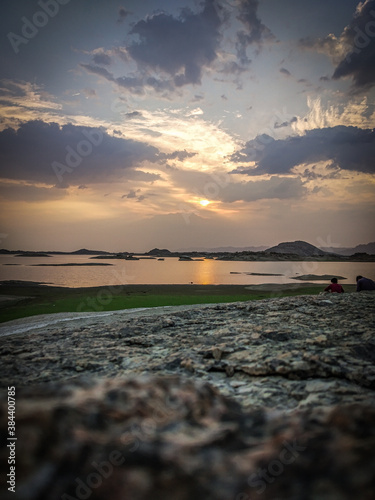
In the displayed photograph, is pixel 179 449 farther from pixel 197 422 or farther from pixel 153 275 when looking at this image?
pixel 153 275

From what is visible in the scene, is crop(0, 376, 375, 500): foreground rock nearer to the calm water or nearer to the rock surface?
the rock surface

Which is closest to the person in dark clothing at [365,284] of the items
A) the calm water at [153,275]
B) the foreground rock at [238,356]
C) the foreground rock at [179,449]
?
the foreground rock at [238,356]

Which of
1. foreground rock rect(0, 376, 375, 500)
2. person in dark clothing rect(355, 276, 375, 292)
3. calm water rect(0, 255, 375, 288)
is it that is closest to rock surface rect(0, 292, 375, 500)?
foreground rock rect(0, 376, 375, 500)

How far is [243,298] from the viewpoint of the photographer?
74.4 feet

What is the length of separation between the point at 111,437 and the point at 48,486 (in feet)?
1.49

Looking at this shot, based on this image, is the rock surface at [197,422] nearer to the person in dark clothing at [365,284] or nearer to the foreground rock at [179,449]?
the foreground rock at [179,449]

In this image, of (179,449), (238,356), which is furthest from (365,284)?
(179,449)

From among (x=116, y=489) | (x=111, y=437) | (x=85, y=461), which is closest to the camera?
(x=116, y=489)

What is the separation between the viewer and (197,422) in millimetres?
2262

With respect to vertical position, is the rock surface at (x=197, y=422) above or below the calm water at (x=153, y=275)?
above

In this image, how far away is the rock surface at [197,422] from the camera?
177 centimetres

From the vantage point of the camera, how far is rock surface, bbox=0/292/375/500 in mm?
1768

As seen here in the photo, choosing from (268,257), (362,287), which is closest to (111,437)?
(362,287)

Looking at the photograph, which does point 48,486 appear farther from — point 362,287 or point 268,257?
point 268,257
